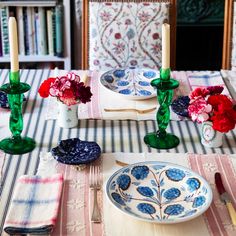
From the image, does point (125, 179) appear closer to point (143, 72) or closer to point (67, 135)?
point (67, 135)

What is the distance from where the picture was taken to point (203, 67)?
3.30m

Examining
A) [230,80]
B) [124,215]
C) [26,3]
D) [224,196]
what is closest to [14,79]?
[124,215]

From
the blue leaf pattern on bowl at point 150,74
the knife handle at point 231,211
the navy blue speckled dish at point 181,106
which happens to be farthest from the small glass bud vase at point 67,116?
the knife handle at point 231,211

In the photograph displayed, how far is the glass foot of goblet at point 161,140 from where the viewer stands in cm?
138

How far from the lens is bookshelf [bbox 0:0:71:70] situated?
2680 mm

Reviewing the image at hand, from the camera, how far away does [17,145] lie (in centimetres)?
136

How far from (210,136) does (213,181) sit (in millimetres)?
186

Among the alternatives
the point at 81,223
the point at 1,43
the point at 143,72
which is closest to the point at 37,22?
the point at 1,43

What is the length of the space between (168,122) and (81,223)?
18.6 inches

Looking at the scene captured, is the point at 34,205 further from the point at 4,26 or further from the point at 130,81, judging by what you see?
the point at 4,26

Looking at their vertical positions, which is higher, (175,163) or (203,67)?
(175,163)

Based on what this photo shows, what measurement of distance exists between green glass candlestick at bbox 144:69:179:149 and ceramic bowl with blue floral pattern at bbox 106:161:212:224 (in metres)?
0.18

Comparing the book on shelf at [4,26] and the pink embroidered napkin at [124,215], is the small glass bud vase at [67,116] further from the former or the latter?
the book on shelf at [4,26]

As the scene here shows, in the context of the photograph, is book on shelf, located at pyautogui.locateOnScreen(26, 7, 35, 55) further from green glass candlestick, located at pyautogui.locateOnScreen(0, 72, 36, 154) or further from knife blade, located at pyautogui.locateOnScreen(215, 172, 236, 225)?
knife blade, located at pyautogui.locateOnScreen(215, 172, 236, 225)
